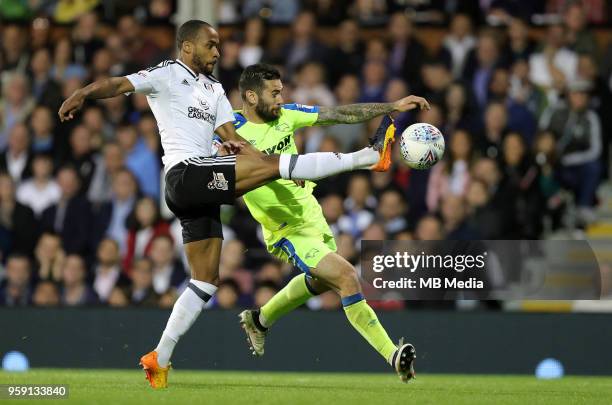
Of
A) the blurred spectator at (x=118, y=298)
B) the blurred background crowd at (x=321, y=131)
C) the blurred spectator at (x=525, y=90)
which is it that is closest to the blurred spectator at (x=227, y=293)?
the blurred background crowd at (x=321, y=131)

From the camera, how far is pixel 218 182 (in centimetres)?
871

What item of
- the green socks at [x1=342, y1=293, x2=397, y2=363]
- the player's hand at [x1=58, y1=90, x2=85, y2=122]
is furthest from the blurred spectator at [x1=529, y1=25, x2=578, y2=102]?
the player's hand at [x1=58, y1=90, x2=85, y2=122]

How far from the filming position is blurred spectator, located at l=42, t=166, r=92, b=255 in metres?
14.3

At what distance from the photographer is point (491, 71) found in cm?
1492

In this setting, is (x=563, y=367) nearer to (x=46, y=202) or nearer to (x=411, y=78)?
(x=411, y=78)

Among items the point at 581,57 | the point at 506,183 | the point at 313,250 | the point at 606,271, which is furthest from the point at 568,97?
the point at 313,250

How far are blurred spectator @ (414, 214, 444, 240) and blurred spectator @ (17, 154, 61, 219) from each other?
440 centimetres

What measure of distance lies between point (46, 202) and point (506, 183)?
17.3 feet

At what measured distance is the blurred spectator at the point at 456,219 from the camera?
1305 cm

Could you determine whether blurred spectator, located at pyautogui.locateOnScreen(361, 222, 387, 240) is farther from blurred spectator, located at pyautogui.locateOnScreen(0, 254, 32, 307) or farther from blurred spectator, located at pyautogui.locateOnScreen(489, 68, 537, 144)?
blurred spectator, located at pyautogui.locateOnScreen(0, 254, 32, 307)

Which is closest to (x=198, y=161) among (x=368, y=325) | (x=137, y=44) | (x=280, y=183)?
(x=280, y=183)

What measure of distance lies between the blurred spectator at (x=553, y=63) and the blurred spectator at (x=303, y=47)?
2557mm

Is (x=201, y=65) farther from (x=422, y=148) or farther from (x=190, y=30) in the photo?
(x=422, y=148)

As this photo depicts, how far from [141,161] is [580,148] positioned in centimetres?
506
